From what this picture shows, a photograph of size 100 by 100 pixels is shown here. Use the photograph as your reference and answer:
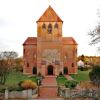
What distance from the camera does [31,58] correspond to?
80.3 meters

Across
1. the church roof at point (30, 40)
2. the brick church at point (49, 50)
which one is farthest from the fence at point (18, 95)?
the church roof at point (30, 40)

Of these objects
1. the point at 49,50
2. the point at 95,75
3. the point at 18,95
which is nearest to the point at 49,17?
the point at 49,50

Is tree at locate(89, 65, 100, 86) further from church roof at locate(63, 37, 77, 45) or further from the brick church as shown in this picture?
church roof at locate(63, 37, 77, 45)

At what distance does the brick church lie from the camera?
255ft

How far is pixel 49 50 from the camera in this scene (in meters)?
77.9

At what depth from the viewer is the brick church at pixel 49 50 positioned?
77.8 metres

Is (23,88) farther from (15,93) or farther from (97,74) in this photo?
(97,74)

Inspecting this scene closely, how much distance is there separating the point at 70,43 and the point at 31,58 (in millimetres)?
9332

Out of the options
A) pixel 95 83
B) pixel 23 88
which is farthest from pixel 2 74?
pixel 95 83

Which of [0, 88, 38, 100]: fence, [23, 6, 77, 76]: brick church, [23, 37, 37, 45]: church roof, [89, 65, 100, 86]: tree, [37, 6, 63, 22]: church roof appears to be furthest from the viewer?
[23, 37, 37, 45]: church roof

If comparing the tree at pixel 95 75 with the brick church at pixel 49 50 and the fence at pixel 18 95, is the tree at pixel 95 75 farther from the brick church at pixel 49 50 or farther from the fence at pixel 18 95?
the brick church at pixel 49 50

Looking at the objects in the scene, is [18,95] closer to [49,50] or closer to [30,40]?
[49,50]

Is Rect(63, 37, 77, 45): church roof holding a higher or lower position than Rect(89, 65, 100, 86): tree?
higher

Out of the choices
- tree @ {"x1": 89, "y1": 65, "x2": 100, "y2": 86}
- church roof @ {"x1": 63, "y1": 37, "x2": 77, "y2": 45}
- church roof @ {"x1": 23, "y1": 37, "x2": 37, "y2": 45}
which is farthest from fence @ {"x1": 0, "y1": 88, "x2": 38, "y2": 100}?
church roof @ {"x1": 63, "y1": 37, "x2": 77, "y2": 45}
